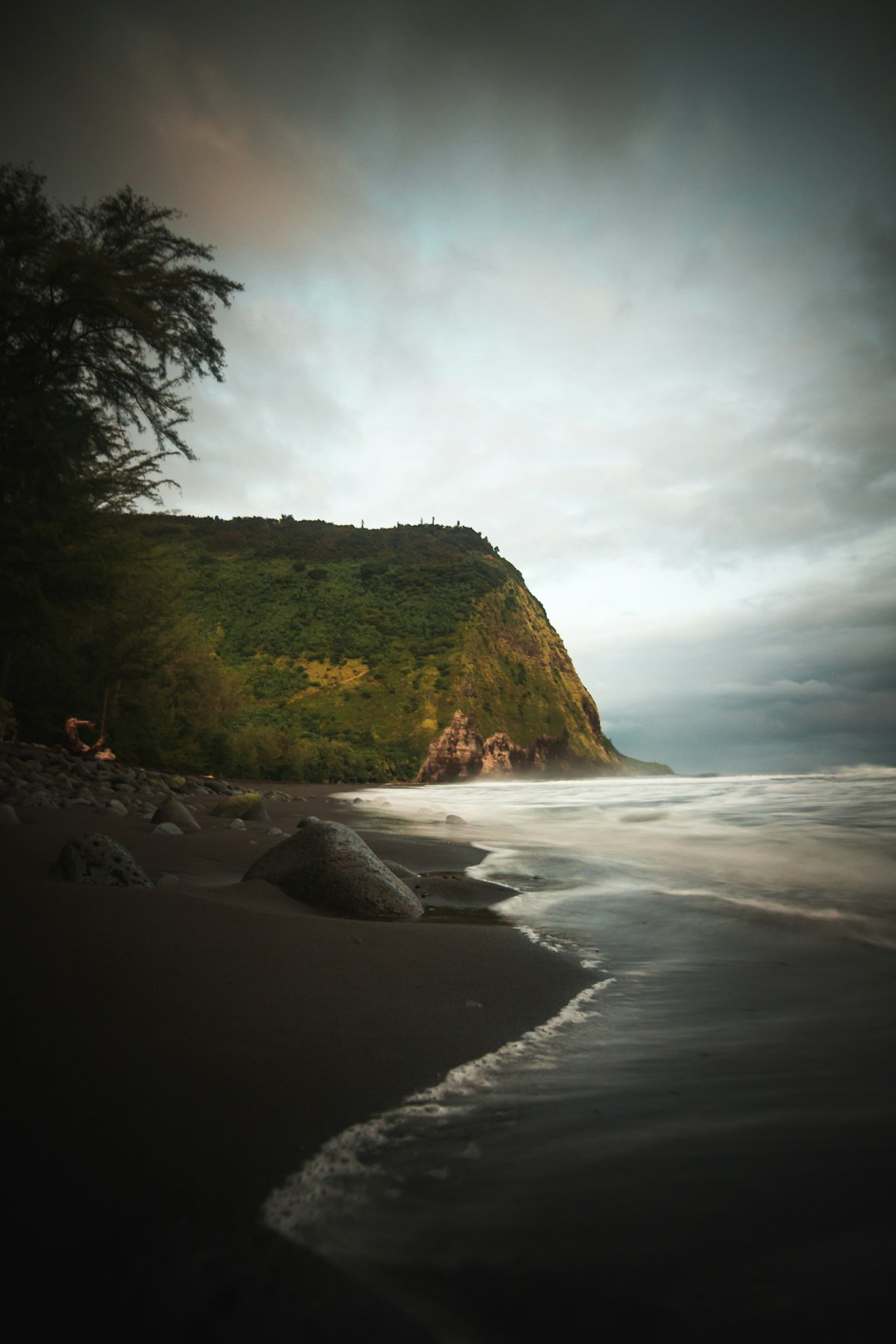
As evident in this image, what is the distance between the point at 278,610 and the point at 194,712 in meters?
37.5

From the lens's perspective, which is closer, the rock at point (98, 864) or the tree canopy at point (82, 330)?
the rock at point (98, 864)

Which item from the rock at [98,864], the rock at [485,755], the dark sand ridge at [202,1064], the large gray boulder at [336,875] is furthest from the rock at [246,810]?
the rock at [485,755]

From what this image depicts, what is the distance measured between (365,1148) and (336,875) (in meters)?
2.72

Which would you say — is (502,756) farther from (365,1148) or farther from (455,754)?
(365,1148)

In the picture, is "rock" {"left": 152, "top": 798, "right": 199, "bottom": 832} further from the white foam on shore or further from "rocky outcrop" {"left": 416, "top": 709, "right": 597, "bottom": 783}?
"rocky outcrop" {"left": 416, "top": 709, "right": 597, "bottom": 783}

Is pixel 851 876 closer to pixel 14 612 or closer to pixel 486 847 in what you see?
pixel 486 847

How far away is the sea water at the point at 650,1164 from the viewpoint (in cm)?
95

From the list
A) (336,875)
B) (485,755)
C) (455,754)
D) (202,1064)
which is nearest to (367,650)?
(455,754)

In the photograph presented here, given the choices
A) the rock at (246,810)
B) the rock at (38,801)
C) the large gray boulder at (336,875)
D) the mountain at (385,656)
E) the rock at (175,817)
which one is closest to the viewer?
the large gray boulder at (336,875)

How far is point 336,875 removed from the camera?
400cm

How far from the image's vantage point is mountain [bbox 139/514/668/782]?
4512 centimetres

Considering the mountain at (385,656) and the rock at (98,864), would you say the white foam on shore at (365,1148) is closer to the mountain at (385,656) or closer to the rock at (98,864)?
the rock at (98,864)

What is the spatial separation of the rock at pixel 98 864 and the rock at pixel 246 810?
559cm

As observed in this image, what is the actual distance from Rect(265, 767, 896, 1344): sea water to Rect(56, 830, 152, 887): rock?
2.47m
